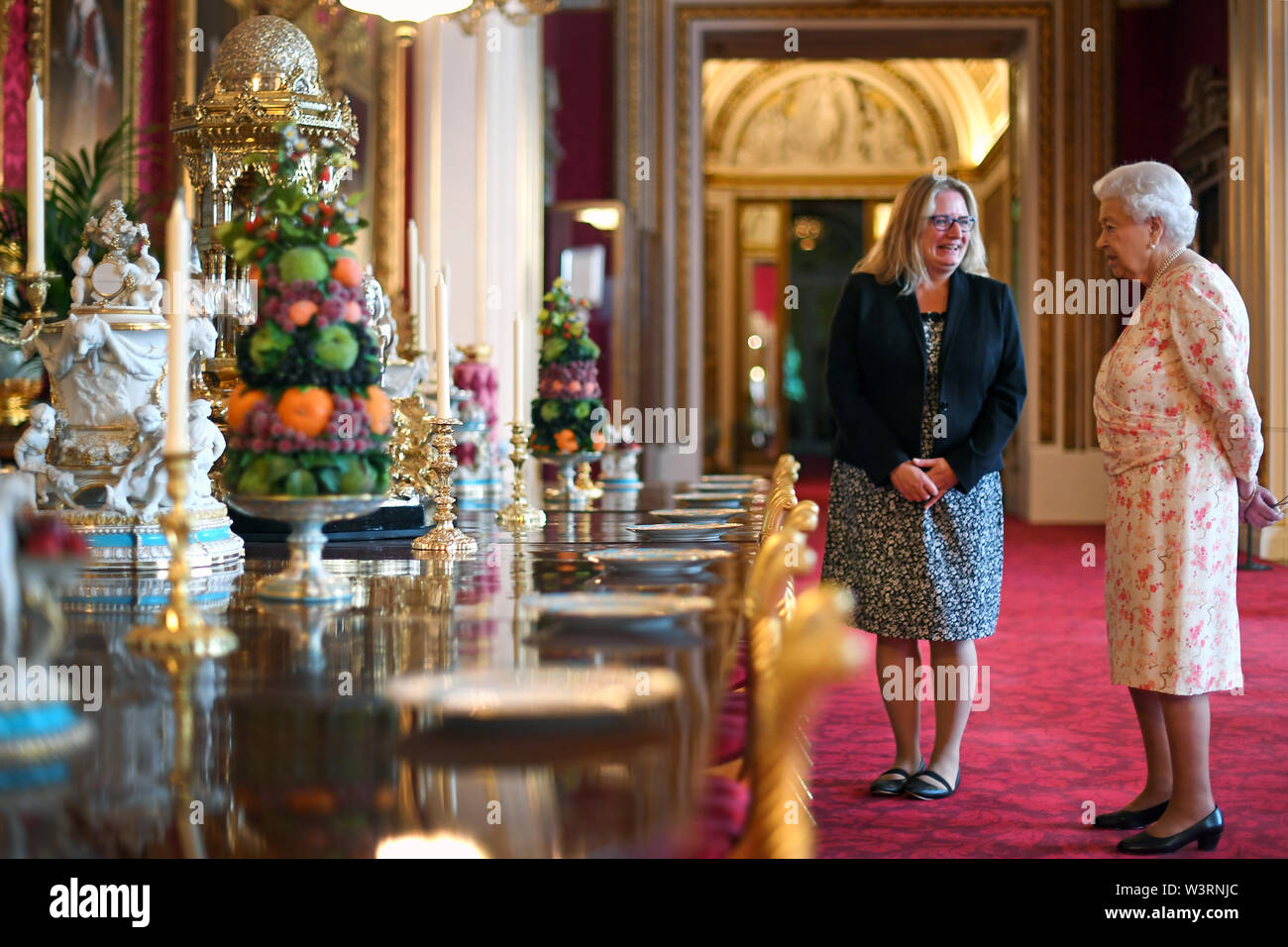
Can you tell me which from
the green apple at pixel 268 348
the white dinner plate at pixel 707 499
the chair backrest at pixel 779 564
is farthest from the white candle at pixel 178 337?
the white dinner plate at pixel 707 499

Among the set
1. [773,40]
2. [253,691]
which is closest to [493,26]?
[773,40]

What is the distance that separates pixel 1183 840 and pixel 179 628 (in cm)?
224

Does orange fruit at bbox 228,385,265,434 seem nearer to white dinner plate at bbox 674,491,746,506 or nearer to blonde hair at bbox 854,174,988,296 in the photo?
blonde hair at bbox 854,174,988,296

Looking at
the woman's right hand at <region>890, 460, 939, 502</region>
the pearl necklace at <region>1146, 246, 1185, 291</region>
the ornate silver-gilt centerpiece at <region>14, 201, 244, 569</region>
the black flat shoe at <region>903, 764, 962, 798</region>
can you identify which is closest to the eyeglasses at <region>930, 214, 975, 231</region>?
the pearl necklace at <region>1146, 246, 1185, 291</region>

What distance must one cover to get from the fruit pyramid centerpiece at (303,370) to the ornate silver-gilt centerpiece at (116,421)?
1.04 ft

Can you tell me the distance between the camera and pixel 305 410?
5.22 ft

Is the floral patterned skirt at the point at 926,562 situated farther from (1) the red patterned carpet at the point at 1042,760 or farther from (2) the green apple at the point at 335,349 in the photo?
(2) the green apple at the point at 335,349

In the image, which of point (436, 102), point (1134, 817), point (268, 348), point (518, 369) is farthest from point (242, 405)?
point (436, 102)

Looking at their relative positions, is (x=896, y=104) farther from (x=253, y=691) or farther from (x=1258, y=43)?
(x=253, y=691)

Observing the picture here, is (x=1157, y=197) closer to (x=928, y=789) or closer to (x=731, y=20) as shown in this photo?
(x=928, y=789)

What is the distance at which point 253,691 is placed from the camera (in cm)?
→ 118

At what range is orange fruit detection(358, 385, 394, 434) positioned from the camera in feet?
5.40

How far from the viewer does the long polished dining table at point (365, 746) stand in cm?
83
